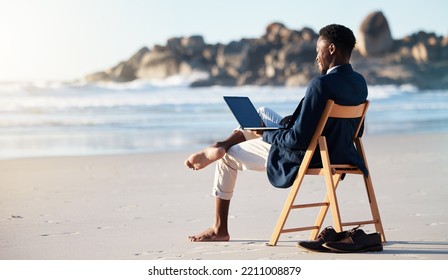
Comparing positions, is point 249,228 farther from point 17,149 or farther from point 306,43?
point 306,43

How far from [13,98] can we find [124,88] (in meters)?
6.25

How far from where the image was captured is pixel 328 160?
3.64 meters

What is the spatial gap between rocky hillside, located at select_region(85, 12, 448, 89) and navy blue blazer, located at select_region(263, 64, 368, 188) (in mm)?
28041

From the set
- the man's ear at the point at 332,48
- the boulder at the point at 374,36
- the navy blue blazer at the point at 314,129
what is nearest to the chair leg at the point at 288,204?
the navy blue blazer at the point at 314,129

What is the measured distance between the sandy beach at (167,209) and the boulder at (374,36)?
31.0 meters

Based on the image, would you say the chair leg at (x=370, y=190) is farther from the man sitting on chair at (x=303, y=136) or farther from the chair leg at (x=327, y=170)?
the chair leg at (x=327, y=170)

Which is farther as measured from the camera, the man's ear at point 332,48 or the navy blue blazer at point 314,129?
the man's ear at point 332,48

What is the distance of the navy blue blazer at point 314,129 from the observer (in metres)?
3.60

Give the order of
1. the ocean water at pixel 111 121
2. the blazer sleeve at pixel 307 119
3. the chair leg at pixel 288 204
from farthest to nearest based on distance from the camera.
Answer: the ocean water at pixel 111 121 → the chair leg at pixel 288 204 → the blazer sleeve at pixel 307 119

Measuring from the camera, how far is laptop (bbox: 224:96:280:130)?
3.80m

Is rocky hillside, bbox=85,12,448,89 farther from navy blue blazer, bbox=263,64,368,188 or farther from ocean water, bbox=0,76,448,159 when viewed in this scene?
navy blue blazer, bbox=263,64,368,188

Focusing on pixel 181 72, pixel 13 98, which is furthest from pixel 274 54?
pixel 13 98

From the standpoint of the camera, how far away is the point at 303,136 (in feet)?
11.9

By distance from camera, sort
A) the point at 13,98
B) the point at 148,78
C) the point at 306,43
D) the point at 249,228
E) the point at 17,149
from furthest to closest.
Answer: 1. the point at 306,43
2. the point at 148,78
3. the point at 13,98
4. the point at 17,149
5. the point at 249,228
